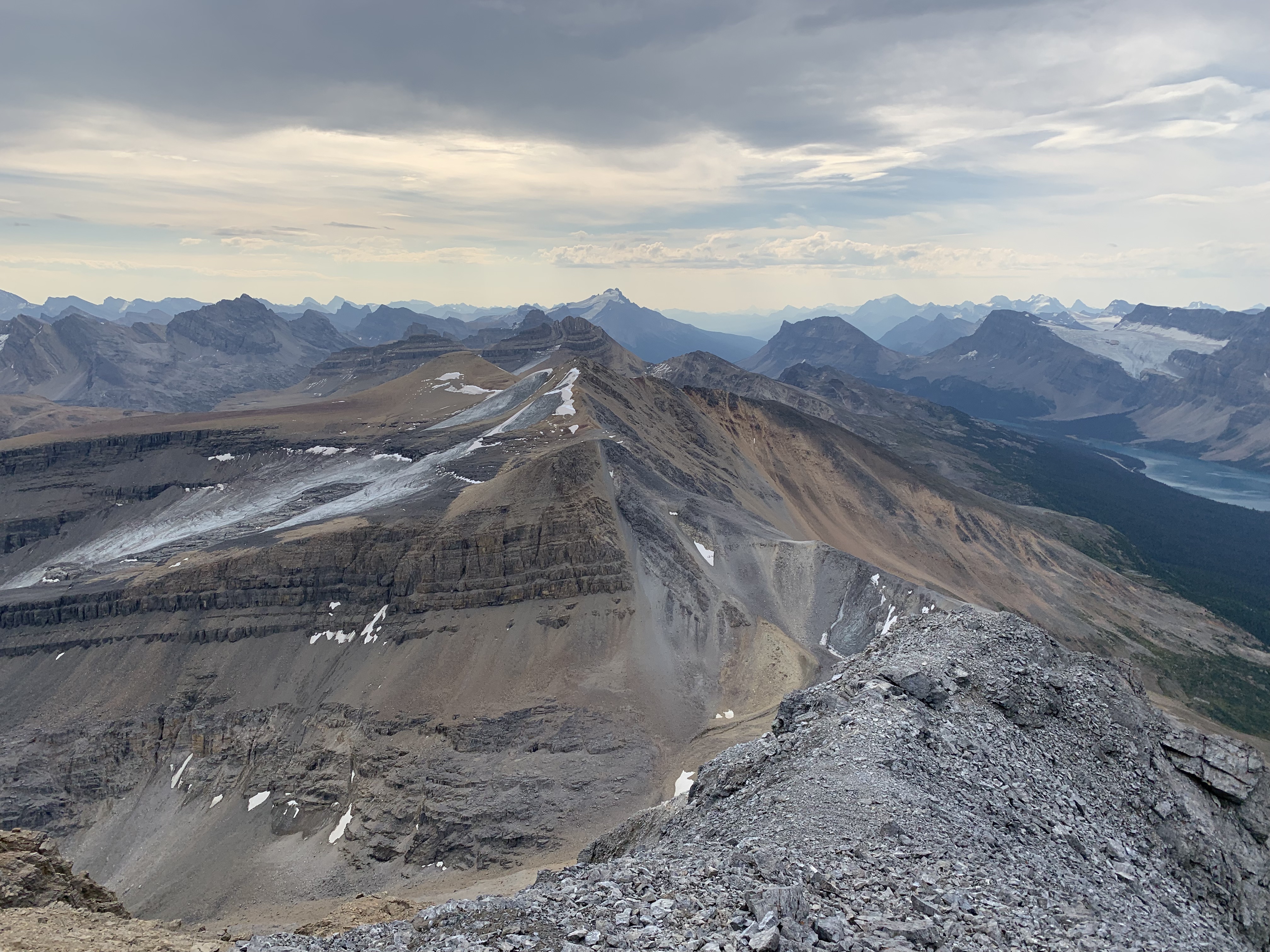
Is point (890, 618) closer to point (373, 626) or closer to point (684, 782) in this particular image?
point (684, 782)

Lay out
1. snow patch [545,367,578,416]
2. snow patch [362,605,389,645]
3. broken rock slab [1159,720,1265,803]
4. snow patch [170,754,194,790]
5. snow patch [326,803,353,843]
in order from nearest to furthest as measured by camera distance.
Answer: broken rock slab [1159,720,1265,803], snow patch [326,803,353,843], snow patch [170,754,194,790], snow patch [362,605,389,645], snow patch [545,367,578,416]

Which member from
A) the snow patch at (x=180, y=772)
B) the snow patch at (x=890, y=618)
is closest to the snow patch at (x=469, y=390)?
the snow patch at (x=180, y=772)

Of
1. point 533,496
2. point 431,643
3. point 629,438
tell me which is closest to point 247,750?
point 431,643

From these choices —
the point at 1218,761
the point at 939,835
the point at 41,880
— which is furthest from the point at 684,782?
the point at 41,880

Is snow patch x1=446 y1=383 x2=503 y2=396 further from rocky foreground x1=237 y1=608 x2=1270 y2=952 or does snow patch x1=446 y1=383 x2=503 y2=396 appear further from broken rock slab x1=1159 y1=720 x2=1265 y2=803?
broken rock slab x1=1159 y1=720 x2=1265 y2=803

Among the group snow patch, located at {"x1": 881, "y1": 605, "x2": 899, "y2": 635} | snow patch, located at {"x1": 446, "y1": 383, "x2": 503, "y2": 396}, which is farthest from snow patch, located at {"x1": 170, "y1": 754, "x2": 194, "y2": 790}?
snow patch, located at {"x1": 446, "y1": 383, "x2": 503, "y2": 396}

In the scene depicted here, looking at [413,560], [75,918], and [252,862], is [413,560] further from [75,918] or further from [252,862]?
[75,918]

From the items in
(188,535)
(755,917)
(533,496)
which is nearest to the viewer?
(755,917)
